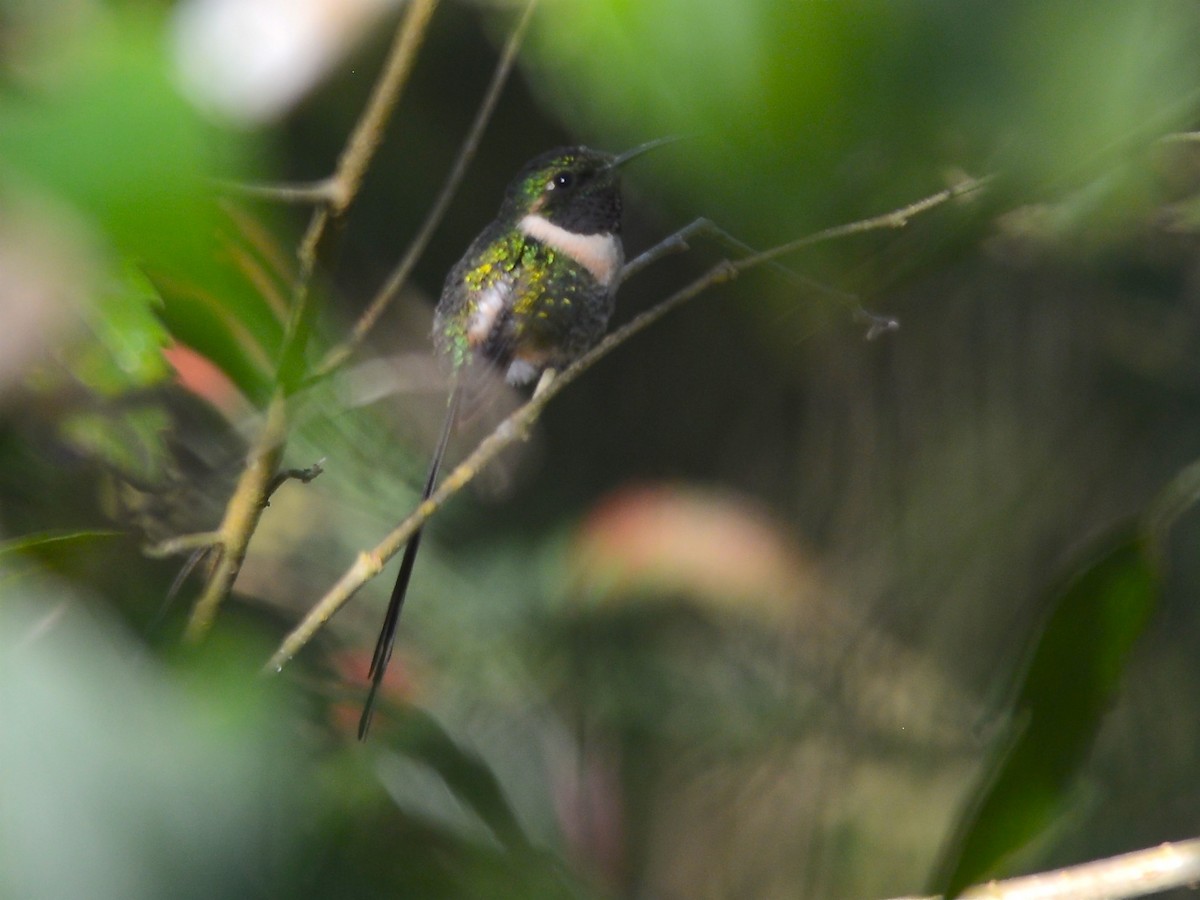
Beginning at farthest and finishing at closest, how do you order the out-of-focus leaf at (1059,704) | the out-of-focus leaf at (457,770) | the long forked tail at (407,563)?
the long forked tail at (407,563)
the out-of-focus leaf at (457,770)
the out-of-focus leaf at (1059,704)

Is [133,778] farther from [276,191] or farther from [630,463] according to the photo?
[630,463]

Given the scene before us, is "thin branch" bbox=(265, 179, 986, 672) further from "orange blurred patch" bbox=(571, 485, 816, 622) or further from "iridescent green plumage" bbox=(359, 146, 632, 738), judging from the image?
"orange blurred patch" bbox=(571, 485, 816, 622)

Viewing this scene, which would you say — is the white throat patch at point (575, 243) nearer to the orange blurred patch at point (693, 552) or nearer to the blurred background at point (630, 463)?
the blurred background at point (630, 463)

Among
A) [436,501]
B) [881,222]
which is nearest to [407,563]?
[436,501]

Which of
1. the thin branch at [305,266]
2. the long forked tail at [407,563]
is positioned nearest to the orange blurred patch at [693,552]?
the long forked tail at [407,563]

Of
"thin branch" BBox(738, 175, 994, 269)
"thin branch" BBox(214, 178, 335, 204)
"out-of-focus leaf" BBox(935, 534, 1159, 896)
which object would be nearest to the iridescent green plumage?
"thin branch" BBox(214, 178, 335, 204)

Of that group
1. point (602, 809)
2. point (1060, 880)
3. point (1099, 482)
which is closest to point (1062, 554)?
point (1099, 482)

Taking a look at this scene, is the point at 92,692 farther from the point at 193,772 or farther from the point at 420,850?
the point at 420,850
